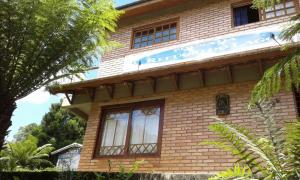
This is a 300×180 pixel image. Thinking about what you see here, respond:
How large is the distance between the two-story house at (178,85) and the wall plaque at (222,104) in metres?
0.02

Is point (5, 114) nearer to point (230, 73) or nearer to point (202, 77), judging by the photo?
point (202, 77)

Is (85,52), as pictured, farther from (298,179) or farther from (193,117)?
(298,179)

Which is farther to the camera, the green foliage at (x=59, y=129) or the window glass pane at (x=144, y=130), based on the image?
the green foliage at (x=59, y=129)

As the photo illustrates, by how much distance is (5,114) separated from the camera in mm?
5211

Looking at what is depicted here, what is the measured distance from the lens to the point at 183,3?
384 inches

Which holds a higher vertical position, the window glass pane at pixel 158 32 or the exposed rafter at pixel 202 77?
the window glass pane at pixel 158 32

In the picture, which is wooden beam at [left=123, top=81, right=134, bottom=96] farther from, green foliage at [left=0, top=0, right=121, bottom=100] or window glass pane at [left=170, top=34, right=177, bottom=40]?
green foliage at [left=0, top=0, right=121, bottom=100]

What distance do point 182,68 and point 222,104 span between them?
1276mm

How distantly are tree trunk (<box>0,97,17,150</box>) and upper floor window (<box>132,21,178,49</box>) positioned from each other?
5220 millimetres

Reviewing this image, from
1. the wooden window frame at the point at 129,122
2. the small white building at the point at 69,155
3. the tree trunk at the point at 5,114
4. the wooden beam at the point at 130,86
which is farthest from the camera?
the small white building at the point at 69,155

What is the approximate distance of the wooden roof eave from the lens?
6.18 m

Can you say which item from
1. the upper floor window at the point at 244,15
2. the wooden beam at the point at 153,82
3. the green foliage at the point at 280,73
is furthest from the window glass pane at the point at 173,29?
the green foliage at the point at 280,73

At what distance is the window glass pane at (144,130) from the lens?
751 cm

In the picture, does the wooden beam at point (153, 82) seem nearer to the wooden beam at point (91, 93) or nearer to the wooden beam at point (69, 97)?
the wooden beam at point (91, 93)
